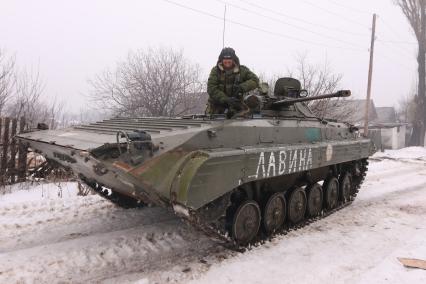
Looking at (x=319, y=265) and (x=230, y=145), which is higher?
(x=230, y=145)

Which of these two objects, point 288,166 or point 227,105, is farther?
point 227,105

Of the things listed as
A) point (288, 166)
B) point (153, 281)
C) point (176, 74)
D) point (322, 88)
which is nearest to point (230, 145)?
point (288, 166)

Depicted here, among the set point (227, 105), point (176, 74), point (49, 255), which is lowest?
point (49, 255)

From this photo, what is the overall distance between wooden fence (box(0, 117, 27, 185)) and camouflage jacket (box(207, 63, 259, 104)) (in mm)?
4425

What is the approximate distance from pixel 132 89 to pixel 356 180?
8.54 meters

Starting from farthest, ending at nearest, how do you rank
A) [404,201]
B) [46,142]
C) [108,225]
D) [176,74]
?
[176,74] → [404,201] → [108,225] → [46,142]

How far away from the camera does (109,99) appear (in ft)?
50.0

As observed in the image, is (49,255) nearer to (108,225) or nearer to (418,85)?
(108,225)

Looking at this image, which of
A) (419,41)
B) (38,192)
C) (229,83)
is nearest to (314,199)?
(229,83)

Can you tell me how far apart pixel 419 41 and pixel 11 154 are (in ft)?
89.8

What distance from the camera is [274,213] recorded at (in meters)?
5.82

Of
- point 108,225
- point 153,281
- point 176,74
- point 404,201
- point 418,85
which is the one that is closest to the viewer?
point 153,281

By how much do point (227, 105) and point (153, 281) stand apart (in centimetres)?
294

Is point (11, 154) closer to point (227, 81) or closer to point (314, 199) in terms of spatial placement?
point (227, 81)
